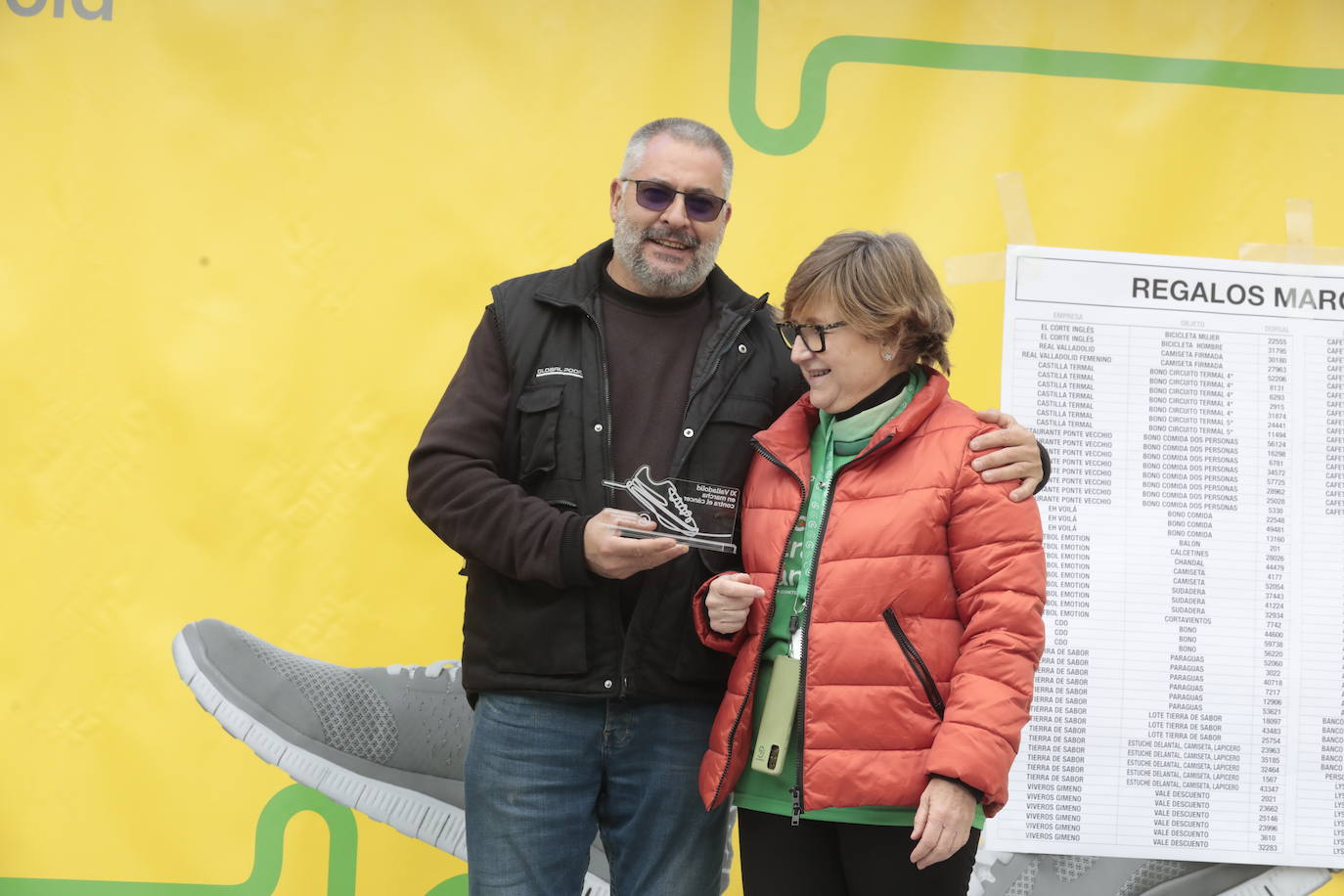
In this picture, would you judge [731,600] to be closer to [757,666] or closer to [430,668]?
[757,666]

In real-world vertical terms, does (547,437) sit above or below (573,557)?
above

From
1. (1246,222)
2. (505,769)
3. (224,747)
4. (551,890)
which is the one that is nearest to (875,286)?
(505,769)

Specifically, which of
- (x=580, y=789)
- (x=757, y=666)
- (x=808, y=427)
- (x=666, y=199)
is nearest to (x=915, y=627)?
(x=757, y=666)

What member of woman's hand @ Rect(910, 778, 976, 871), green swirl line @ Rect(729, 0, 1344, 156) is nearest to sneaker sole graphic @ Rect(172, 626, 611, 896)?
woman's hand @ Rect(910, 778, 976, 871)

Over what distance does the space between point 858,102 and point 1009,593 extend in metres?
1.42

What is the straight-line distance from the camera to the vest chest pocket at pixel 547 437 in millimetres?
1690

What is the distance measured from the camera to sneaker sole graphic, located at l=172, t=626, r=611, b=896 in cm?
240

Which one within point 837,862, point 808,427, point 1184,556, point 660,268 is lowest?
point 837,862

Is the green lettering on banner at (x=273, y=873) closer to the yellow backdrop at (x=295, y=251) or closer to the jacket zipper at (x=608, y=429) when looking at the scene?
the yellow backdrop at (x=295, y=251)

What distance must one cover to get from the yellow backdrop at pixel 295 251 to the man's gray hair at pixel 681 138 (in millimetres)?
656

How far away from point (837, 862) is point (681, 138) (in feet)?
3.63

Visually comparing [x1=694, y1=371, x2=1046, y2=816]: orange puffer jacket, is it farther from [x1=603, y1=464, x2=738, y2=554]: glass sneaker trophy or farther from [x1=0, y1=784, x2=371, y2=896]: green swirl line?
[x1=0, y1=784, x2=371, y2=896]: green swirl line

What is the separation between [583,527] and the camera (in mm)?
1592

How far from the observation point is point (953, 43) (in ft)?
8.14
